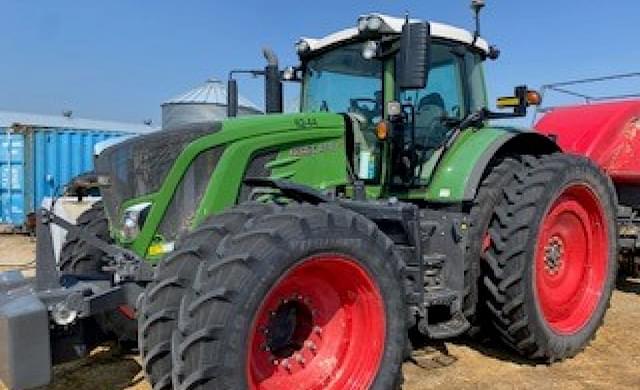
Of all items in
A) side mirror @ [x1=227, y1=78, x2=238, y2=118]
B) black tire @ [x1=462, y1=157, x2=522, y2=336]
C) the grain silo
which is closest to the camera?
black tire @ [x1=462, y1=157, x2=522, y2=336]

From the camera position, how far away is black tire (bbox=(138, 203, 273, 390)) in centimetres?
324

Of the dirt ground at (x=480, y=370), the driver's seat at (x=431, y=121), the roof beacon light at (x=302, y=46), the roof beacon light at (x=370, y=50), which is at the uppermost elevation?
the roof beacon light at (x=302, y=46)

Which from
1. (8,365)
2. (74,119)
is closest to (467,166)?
(8,365)

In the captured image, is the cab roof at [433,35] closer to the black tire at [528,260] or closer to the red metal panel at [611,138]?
the black tire at [528,260]

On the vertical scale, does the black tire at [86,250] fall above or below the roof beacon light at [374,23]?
below

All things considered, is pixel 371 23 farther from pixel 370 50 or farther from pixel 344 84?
pixel 344 84

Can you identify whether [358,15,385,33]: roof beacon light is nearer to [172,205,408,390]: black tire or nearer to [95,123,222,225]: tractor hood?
[95,123,222,225]: tractor hood

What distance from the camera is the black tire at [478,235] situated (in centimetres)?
468

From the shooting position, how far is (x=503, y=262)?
4.57 meters

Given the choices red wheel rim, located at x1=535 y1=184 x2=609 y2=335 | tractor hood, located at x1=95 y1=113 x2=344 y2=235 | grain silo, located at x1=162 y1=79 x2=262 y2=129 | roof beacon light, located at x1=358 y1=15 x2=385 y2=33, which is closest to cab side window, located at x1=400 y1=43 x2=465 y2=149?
roof beacon light, located at x1=358 y1=15 x2=385 y2=33

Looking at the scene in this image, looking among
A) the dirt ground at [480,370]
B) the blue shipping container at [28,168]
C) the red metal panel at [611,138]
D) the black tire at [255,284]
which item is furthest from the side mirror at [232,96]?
the blue shipping container at [28,168]

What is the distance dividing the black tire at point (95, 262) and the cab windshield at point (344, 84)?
1.82 m

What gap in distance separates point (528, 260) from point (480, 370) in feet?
2.76

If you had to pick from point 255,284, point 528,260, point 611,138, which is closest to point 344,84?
point 528,260
